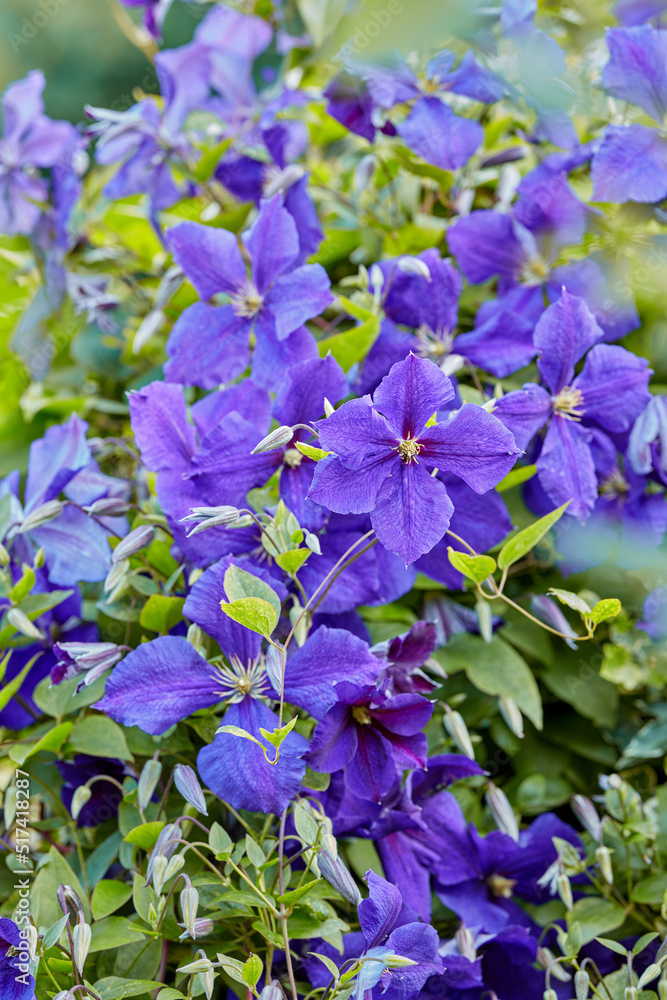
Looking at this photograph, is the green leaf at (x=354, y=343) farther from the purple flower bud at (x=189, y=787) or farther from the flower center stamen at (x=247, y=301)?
the purple flower bud at (x=189, y=787)

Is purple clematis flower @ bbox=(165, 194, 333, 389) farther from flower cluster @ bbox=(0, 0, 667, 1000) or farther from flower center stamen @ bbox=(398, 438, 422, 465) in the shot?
flower center stamen @ bbox=(398, 438, 422, 465)

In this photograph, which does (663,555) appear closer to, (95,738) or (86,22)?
(95,738)

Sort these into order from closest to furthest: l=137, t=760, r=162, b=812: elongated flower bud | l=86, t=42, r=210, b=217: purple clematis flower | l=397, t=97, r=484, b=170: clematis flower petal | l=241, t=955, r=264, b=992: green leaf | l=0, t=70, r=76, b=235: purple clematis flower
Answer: l=241, t=955, r=264, b=992: green leaf < l=137, t=760, r=162, b=812: elongated flower bud < l=397, t=97, r=484, b=170: clematis flower petal < l=86, t=42, r=210, b=217: purple clematis flower < l=0, t=70, r=76, b=235: purple clematis flower

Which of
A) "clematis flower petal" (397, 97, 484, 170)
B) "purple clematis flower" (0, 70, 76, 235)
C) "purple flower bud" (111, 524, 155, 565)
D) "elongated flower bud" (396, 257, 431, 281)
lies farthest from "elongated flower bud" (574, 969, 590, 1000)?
"purple clematis flower" (0, 70, 76, 235)

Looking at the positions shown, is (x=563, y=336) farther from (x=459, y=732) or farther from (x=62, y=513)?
(x=62, y=513)

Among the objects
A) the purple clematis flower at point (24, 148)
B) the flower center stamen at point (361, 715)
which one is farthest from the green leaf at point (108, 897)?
the purple clematis flower at point (24, 148)

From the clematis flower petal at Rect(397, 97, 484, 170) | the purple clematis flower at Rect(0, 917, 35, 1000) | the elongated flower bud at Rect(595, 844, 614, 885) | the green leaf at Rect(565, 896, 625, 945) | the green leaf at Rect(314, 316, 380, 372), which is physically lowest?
the green leaf at Rect(565, 896, 625, 945)

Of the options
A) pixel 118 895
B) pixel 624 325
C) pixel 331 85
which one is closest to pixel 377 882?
pixel 118 895
